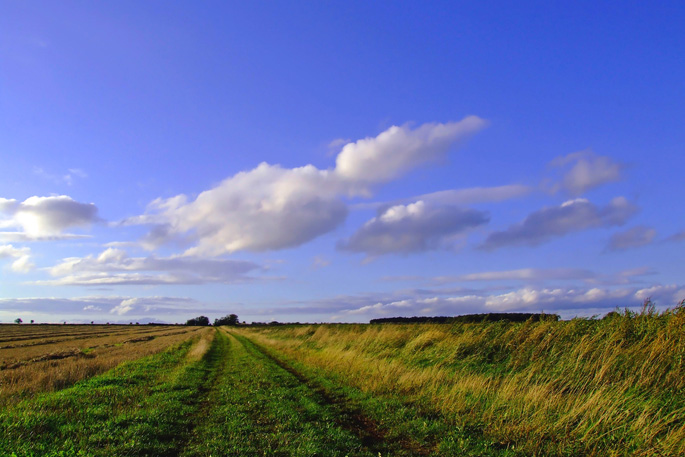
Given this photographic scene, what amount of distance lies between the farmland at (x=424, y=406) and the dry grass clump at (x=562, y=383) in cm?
5

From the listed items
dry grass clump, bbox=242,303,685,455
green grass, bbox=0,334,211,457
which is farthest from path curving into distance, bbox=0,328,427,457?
dry grass clump, bbox=242,303,685,455

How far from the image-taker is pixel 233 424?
10.2 metres

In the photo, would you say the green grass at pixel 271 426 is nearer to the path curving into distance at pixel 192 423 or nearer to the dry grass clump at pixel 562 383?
the path curving into distance at pixel 192 423

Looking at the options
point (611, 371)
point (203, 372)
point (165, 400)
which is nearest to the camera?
point (611, 371)

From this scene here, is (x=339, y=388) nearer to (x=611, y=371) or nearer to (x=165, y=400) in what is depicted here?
(x=165, y=400)

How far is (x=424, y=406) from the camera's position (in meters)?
11.7

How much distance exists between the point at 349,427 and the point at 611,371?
780 cm

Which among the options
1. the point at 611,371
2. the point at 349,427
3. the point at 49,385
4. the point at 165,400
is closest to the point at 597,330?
the point at 611,371

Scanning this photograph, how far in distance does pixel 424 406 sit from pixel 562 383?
4154mm

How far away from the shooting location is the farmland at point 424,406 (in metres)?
8.27

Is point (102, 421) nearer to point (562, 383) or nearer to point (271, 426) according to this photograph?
point (271, 426)

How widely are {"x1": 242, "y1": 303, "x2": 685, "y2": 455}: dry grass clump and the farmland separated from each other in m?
0.05

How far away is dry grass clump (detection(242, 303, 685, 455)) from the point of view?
8.12 meters

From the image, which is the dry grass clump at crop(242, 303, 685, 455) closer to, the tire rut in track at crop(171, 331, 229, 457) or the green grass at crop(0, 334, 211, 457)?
the tire rut in track at crop(171, 331, 229, 457)
